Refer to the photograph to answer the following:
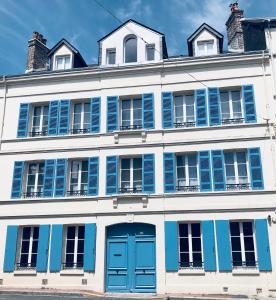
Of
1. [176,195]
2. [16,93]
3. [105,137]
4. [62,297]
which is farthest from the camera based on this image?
[16,93]

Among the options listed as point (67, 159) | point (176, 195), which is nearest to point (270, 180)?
point (176, 195)

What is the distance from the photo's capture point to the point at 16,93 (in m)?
18.8

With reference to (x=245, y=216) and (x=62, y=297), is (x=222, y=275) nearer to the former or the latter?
(x=245, y=216)

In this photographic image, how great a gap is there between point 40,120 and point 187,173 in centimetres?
714

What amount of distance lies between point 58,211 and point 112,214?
7.46ft

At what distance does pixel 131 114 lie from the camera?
57.5ft

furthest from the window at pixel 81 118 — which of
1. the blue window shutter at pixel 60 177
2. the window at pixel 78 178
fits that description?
the blue window shutter at pixel 60 177

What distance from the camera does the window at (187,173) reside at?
1605 cm

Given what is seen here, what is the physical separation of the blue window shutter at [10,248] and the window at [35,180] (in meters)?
1.55

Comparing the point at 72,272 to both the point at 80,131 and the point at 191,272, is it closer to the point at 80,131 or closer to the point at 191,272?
the point at 191,272

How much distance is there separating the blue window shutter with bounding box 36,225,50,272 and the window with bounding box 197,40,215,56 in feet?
33.5

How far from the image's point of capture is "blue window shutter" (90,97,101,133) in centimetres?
1736

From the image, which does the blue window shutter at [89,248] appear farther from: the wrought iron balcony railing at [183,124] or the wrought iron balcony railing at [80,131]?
the wrought iron balcony railing at [183,124]

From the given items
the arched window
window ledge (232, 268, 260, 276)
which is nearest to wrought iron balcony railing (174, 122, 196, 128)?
the arched window
